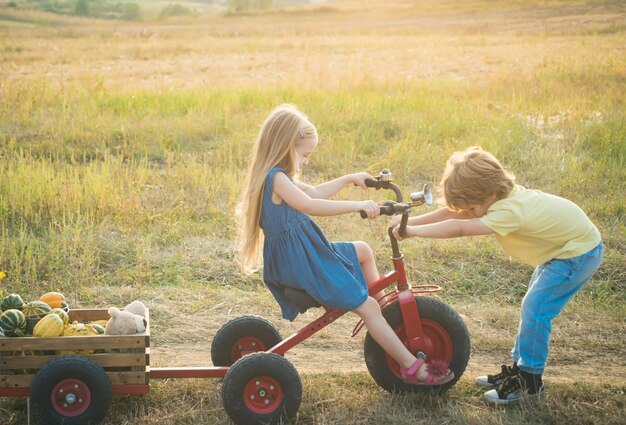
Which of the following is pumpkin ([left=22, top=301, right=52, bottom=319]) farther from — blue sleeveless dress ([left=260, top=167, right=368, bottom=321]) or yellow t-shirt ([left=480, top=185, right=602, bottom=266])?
yellow t-shirt ([left=480, top=185, right=602, bottom=266])

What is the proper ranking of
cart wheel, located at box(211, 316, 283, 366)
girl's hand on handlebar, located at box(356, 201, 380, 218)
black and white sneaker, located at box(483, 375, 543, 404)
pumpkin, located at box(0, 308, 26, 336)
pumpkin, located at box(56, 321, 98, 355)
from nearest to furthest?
girl's hand on handlebar, located at box(356, 201, 380, 218)
pumpkin, located at box(0, 308, 26, 336)
pumpkin, located at box(56, 321, 98, 355)
black and white sneaker, located at box(483, 375, 543, 404)
cart wheel, located at box(211, 316, 283, 366)

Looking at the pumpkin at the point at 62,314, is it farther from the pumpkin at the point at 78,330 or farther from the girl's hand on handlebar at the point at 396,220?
the girl's hand on handlebar at the point at 396,220

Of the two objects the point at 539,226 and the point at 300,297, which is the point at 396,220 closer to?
the point at 300,297

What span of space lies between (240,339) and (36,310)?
113cm

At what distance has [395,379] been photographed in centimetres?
382

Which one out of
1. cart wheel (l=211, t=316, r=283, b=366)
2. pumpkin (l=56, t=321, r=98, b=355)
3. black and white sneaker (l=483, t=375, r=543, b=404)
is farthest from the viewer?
cart wheel (l=211, t=316, r=283, b=366)

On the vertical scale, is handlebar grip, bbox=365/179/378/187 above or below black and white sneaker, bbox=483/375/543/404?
above

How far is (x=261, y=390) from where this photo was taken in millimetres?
3568

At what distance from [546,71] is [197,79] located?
7466 millimetres

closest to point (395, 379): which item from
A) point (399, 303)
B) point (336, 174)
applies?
point (399, 303)

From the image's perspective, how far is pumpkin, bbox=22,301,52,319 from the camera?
3.74 metres

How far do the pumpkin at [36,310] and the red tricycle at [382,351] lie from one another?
1071 mm

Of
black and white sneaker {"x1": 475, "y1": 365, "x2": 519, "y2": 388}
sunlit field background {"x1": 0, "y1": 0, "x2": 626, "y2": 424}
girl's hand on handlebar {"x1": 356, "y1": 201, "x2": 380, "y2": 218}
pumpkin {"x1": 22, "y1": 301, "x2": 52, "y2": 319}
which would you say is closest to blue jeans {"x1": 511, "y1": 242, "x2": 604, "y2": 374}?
black and white sneaker {"x1": 475, "y1": 365, "x2": 519, "y2": 388}

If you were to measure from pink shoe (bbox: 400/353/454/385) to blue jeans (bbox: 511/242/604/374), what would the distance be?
0.44 m
